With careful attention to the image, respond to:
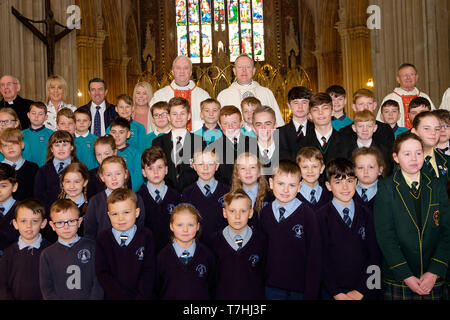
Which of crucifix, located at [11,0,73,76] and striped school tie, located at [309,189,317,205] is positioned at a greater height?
crucifix, located at [11,0,73,76]

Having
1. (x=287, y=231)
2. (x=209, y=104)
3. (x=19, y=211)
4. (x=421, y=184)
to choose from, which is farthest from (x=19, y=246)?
(x=421, y=184)

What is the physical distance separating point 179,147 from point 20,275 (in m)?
2.03

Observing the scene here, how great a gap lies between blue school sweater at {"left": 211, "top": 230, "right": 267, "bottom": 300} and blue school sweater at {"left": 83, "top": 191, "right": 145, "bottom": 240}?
2.83ft

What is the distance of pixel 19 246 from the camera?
4.48 meters

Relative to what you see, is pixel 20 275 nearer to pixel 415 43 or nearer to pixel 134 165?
pixel 134 165

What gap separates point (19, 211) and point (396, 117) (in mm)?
4289

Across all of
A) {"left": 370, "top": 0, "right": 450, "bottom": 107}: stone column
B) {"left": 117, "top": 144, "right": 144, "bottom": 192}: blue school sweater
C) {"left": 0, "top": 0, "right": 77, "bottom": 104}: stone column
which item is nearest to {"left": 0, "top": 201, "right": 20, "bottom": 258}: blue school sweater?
{"left": 117, "top": 144, "right": 144, "bottom": 192}: blue school sweater

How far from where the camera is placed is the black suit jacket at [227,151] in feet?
18.1

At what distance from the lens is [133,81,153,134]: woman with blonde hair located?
7328 millimetres

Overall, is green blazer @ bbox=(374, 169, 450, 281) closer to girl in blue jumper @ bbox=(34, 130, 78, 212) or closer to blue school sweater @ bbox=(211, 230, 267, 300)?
blue school sweater @ bbox=(211, 230, 267, 300)

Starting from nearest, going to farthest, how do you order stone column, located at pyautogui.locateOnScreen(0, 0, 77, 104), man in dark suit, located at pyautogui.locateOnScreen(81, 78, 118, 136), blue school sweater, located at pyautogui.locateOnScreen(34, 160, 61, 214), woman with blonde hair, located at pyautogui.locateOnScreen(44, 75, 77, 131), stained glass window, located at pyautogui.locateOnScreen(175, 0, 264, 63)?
blue school sweater, located at pyautogui.locateOnScreen(34, 160, 61, 214), woman with blonde hair, located at pyautogui.locateOnScreen(44, 75, 77, 131), man in dark suit, located at pyautogui.locateOnScreen(81, 78, 118, 136), stone column, located at pyautogui.locateOnScreen(0, 0, 77, 104), stained glass window, located at pyautogui.locateOnScreen(175, 0, 264, 63)

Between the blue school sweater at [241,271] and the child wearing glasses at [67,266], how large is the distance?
0.96 meters
